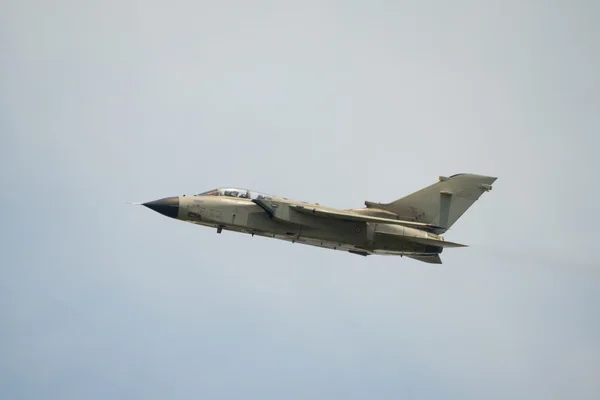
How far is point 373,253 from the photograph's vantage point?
129ft

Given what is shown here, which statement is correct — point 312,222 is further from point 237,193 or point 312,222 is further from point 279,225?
point 237,193

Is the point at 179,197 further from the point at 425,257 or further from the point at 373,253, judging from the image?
the point at 425,257

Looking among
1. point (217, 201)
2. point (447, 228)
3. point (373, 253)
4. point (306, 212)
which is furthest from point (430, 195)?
point (217, 201)

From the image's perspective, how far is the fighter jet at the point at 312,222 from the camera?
123ft

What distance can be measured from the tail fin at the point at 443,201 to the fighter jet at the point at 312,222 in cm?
51

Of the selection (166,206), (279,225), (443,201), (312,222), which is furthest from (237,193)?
(443,201)

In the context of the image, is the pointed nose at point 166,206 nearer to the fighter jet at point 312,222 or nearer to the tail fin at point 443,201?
the fighter jet at point 312,222

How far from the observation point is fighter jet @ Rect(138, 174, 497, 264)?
37.4 m

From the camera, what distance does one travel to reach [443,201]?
1636 inches

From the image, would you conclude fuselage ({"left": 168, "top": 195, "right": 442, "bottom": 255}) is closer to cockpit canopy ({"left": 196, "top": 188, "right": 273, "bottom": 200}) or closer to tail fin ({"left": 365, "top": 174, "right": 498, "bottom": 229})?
cockpit canopy ({"left": 196, "top": 188, "right": 273, "bottom": 200})

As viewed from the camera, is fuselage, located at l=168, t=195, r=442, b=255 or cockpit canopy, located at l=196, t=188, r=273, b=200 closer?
fuselage, located at l=168, t=195, r=442, b=255

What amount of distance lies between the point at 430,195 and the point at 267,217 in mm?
9204

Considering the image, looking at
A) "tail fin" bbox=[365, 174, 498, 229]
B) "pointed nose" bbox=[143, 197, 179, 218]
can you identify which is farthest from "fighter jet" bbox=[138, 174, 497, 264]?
"tail fin" bbox=[365, 174, 498, 229]

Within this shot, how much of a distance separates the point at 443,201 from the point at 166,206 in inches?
570
